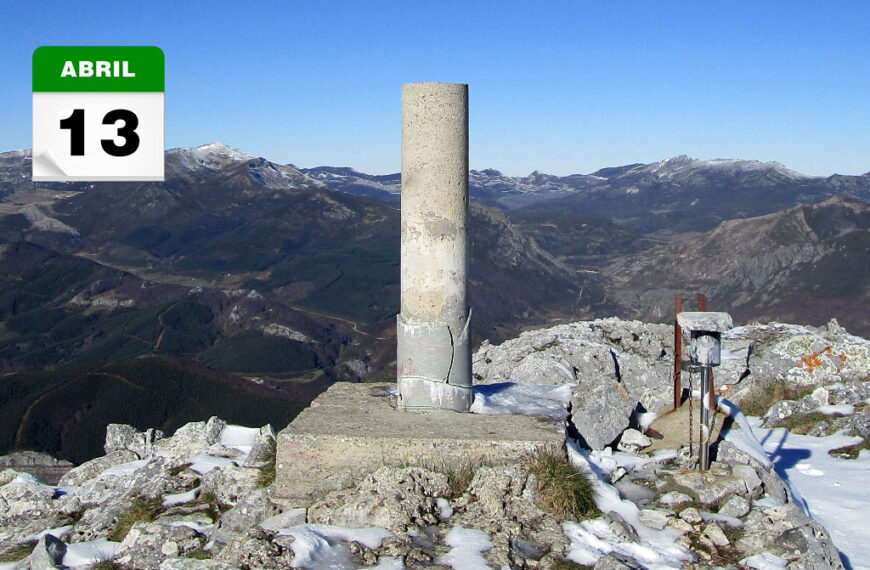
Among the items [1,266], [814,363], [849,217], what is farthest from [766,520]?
[1,266]

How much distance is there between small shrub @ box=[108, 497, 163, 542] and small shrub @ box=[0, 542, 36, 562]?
100 cm

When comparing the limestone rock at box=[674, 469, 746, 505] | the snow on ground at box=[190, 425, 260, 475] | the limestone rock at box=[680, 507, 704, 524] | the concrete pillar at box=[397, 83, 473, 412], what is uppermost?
the concrete pillar at box=[397, 83, 473, 412]

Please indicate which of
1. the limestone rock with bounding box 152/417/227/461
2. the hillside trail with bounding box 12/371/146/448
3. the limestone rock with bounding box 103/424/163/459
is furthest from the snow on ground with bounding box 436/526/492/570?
the hillside trail with bounding box 12/371/146/448

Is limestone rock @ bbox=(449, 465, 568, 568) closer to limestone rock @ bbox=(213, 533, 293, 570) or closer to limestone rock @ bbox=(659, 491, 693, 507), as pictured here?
limestone rock @ bbox=(659, 491, 693, 507)

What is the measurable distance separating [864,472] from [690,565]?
5279 millimetres

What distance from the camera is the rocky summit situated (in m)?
8.55

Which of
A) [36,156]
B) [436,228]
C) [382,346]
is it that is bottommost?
[382,346]

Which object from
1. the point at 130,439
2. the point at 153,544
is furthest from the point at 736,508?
the point at 130,439

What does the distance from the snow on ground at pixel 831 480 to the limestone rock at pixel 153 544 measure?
24.7ft

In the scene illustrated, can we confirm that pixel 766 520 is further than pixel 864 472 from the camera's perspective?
No

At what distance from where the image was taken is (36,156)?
20.3 m

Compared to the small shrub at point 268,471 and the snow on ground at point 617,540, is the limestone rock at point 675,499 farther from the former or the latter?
the small shrub at point 268,471

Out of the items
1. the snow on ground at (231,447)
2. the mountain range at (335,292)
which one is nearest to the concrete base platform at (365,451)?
the snow on ground at (231,447)

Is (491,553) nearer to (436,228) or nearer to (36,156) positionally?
(436,228)
